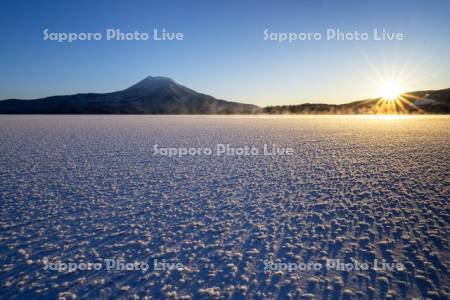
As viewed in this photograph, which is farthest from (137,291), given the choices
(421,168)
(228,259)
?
(421,168)

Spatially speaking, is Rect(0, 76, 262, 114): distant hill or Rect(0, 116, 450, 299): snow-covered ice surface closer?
Rect(0, 116, 450, 299): snow-covered ice surface

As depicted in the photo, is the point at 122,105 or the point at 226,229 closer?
the point at 226,229

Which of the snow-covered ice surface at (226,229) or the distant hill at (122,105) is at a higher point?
the distant hill at (122,105)

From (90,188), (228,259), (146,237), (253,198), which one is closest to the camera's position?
(228,259)

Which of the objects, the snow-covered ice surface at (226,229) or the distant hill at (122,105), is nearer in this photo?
the snow-covered ice surface at (226,229)

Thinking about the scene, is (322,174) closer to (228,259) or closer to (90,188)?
(228,259)

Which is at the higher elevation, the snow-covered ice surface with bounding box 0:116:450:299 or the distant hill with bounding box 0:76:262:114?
the distant hill with bounding box 0:76:262:114

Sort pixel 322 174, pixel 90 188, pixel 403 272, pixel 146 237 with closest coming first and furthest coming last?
pixel 403 272 → pixel 146 237 → pixel 90 188 → pixel 322 174

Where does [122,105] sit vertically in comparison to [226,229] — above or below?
above
